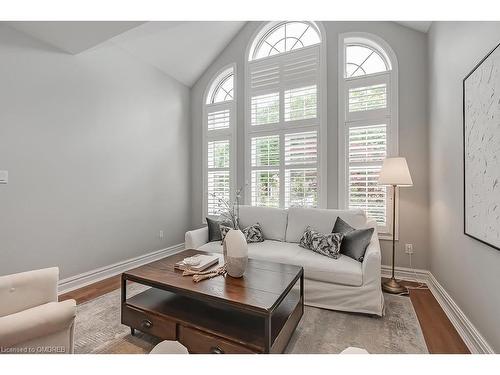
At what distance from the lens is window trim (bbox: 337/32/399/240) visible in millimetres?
3104

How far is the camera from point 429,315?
7.23 feet

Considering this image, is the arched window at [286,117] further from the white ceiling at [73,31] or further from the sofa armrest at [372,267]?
the white ceiling at [73,31]

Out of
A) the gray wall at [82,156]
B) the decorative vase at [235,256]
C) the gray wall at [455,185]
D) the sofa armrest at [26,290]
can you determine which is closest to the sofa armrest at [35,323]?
the sofa armrest at [26,290]

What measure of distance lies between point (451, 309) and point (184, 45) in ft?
14.6

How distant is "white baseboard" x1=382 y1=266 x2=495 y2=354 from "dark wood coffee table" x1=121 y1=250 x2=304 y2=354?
1.17 m

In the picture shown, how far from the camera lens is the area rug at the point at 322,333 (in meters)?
1.75

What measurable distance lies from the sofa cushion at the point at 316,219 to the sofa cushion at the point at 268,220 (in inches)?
3.6

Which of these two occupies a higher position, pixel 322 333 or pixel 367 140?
pixel 367 140

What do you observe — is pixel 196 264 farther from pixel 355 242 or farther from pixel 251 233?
pixel 355 242

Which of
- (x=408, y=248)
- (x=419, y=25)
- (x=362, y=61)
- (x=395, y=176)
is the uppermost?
(x=419, y=25)

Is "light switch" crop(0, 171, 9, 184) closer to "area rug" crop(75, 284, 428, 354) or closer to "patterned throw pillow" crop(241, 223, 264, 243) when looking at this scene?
"area rug" crop(75, 284, 428, 354)

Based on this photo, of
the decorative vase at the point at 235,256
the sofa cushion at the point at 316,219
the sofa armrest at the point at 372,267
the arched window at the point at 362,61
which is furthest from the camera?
the arched window at the point at 362,61

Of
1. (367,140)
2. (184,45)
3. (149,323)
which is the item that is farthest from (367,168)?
(184,45)
